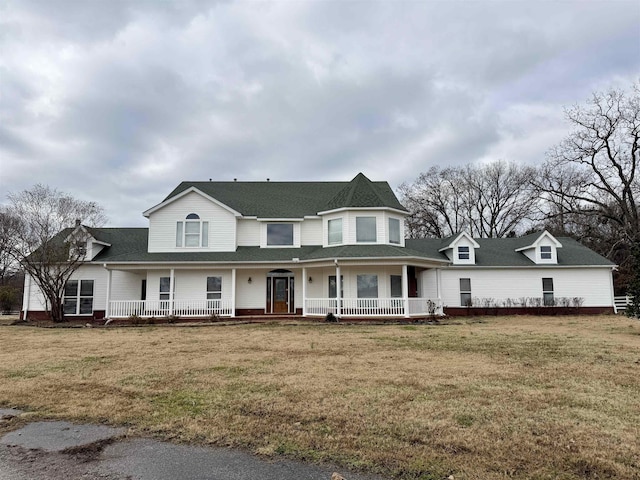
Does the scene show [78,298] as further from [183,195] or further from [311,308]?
[311,308]

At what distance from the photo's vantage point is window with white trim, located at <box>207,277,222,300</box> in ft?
72.8

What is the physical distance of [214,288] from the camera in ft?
73.0

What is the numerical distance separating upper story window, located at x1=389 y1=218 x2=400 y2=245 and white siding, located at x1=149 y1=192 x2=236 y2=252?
8328mm

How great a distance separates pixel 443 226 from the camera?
1870 inches

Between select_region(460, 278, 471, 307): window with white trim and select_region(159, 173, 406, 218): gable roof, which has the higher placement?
select_region(159, 173, 406, 218): gable roof

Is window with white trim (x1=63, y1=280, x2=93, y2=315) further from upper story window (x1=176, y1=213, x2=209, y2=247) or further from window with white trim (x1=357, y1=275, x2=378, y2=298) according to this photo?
window with white trim (x1=357, y1=275, x2=378, y2=298)

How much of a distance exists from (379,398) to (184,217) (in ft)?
61.6

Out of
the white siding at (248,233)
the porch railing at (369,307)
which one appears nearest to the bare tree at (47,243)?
the white siding at (248,233)

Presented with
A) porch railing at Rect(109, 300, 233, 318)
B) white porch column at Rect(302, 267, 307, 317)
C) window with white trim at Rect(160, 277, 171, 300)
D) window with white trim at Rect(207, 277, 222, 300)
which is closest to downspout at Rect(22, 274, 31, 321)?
porch railing at Rect(109, 300, 233, 318)

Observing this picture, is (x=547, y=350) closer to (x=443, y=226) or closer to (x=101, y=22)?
(x=101, y=22)

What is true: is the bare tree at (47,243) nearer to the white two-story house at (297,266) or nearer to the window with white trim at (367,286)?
the white two-story house at (297,266)

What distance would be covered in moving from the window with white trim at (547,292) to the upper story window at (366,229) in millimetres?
11508

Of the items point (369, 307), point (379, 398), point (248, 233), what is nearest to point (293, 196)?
point (248, 233)

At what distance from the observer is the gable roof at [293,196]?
22703 mm
